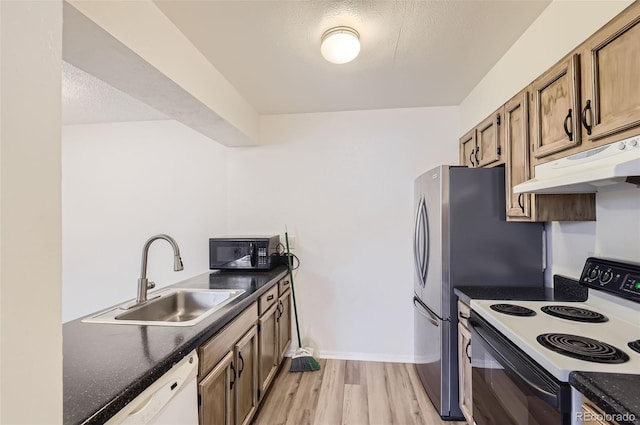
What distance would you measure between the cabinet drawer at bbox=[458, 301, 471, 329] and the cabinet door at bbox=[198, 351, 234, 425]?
1.40 meters

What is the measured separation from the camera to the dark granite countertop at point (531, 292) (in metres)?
1.71

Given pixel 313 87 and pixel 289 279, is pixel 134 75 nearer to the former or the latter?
pixel 313 87

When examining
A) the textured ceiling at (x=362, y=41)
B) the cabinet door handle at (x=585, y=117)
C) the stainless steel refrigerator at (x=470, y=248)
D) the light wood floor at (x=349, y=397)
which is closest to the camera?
the cabinet door handle at (x=585, y=117)

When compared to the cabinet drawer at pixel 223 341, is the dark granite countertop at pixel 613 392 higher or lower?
higher

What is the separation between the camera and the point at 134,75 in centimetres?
156

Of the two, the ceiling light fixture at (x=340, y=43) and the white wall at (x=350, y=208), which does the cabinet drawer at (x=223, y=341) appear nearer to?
the white wall at (x=350, y=208)

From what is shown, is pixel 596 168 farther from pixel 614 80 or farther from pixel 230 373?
pixel 230 373

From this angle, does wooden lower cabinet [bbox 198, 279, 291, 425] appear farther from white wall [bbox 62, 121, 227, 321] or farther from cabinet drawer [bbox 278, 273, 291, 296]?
white wall [bbox 62, 121, 227, 321]

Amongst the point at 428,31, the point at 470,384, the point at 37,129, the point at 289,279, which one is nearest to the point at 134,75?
the point at 37,129

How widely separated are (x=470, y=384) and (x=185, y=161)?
313 centimetres

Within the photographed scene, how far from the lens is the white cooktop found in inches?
38.9

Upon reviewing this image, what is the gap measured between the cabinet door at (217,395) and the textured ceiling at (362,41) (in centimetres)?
179

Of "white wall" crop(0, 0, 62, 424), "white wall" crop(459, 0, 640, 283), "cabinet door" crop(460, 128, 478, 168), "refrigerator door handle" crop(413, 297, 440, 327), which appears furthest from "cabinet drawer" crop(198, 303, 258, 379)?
"cabinet door" crop(460, 128, 478, 168)

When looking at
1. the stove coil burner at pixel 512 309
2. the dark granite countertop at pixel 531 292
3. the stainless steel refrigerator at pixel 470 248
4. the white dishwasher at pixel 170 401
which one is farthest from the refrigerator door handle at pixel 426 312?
the white dishwasher at pixel 170 401
